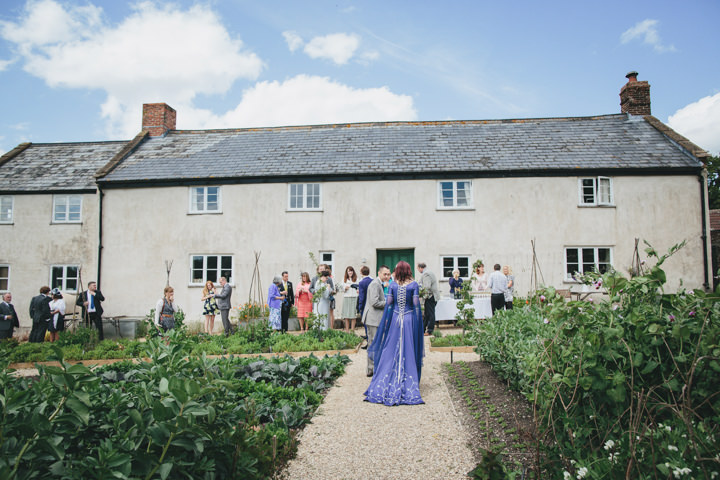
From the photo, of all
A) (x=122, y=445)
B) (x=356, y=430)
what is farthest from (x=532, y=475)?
(x=122, y=445)

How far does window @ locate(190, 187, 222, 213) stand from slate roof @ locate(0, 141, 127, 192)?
13.0 feet

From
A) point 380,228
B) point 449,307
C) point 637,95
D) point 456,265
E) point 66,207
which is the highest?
point 637,95

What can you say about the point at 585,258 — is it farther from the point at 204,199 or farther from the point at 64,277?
the point at 64,277

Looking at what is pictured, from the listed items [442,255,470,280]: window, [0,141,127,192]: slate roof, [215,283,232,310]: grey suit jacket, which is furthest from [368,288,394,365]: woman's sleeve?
[0,141,127,192]: slate roof

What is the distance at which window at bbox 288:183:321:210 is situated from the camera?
54.7ft

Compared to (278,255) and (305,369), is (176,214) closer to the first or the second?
(278,255)

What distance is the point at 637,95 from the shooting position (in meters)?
18.8

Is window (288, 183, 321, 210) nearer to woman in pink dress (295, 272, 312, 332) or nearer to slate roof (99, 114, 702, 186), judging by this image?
slate roof (99, 114, 702, 186)

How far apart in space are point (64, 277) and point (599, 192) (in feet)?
63.9

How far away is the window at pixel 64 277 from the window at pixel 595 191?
18.5 m

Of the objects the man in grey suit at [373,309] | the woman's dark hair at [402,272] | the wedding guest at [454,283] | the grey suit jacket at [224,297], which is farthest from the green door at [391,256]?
the woman's dark hair at [402,272]

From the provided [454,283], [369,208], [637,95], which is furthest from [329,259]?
[637,95]

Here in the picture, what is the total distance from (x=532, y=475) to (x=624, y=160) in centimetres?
1523

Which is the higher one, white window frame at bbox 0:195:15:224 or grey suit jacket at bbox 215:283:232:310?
white window frame at bbox 0:195:15:224
